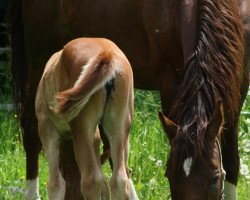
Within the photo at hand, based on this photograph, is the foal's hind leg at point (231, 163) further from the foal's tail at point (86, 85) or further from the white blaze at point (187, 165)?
the foal's tail at point (86, 85)

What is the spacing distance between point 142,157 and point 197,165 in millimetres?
2488

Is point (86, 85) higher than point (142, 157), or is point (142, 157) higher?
point (86, 85)

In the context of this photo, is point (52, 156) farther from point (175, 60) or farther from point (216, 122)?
point (175, 60)

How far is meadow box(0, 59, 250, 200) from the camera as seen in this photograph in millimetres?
6094

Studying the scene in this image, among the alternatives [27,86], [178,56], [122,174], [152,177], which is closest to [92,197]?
[122,174]

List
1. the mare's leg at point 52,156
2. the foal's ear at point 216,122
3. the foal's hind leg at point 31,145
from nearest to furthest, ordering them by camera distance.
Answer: the foal's ear at point 216,122 → the mare's leg at point 52,156 → the foal's hind leg at point 31,145

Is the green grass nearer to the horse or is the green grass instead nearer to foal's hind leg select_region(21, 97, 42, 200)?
foal's hind leg select_region(21, 97, 42, 200)

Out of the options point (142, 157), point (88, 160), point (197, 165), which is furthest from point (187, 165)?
point (142, 157)

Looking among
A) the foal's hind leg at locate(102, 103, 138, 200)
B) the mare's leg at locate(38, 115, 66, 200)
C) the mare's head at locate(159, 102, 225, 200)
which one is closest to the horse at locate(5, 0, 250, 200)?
the mare's head at locate(159, 102, 225, 200)

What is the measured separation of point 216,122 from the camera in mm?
4324

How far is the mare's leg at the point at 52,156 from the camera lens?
466 centimetres

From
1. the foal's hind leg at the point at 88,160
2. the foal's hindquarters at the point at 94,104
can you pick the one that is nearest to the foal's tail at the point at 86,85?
the foal's hindquarters at the point at 94,104

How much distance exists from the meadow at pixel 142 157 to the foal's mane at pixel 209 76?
124 centimetres

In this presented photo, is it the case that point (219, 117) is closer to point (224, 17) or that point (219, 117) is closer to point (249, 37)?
point (224, 17)
